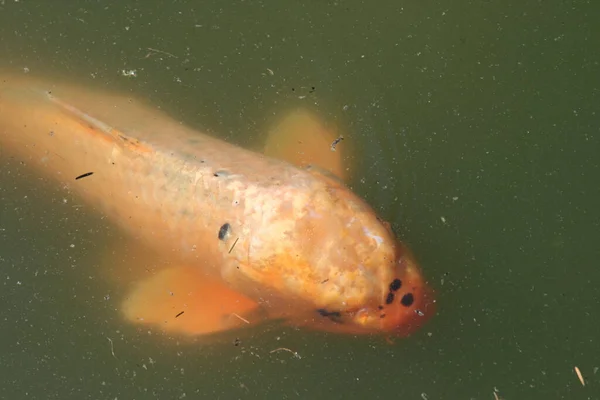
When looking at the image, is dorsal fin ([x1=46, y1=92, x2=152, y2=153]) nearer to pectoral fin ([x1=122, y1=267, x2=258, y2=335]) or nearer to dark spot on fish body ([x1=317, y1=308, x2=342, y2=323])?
pectoral fin ([x1=122, y1=267, x2=258, y2=335])

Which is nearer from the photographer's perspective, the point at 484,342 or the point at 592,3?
the point at 484,342

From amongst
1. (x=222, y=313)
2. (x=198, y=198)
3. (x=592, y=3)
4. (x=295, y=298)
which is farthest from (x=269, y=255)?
(x=592, y=3)

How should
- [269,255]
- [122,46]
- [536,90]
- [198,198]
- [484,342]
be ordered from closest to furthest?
[269,255] → [198,198] → [484,342] → [536,90] → [122,46]

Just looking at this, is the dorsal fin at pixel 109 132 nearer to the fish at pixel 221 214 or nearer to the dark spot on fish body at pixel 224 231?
the fish at pixel 221 214

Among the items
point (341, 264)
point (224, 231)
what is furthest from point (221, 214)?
point (341, 264)

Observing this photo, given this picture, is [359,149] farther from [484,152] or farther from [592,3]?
[592,3]

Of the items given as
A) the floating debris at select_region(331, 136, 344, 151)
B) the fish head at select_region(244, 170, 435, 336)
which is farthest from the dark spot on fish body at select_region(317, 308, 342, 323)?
the floating debris at select_region(331, 136, 344, 151)

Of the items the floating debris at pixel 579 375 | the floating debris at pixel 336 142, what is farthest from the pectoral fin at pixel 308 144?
the floating debris at pixel 579 375

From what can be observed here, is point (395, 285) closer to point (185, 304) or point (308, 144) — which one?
point (308, 144)
